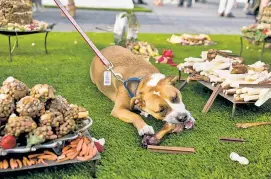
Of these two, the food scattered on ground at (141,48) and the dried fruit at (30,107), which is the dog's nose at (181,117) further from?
the food scattered on ground at (141,48)

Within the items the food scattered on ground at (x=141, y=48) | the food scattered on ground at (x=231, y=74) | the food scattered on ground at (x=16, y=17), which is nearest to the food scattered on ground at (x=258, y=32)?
the food scattered on ground at (x=231, y=74)

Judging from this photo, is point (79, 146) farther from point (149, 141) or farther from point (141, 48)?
point (141, 48)

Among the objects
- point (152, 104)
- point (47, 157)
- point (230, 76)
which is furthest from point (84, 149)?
point (230, 76)

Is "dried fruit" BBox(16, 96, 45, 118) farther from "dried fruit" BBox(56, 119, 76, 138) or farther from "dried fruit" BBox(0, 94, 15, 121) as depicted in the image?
"dried fruit" BBox(56, 119, 76, 138)

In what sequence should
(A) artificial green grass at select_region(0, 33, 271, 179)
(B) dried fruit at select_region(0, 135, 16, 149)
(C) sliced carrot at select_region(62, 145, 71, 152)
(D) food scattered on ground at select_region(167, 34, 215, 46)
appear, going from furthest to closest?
(D) food scattered on ground at select_region(167, 34, 215, 46), (A) artificial green grass at select_region(0, 33, 271, 179), (C) sliced carrot at select_region(62, 145, 71, 152), (B) dried fruit at select_region(0, 135, 16, 149)

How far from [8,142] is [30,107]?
0.29 meters

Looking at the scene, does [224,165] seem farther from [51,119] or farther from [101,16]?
[101,16]

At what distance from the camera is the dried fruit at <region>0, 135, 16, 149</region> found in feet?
8.55

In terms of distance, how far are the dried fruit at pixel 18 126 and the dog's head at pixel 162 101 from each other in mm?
1192

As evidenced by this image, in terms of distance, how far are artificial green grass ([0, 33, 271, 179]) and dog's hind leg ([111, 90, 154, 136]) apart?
0.06 m

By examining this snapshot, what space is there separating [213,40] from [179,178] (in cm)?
677

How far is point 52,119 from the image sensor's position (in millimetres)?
2809

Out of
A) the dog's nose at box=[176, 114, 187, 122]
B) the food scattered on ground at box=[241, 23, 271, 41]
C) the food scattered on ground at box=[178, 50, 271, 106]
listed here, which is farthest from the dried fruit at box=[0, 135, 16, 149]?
the food scattered on ground at box=[241, 23, 271, 41]

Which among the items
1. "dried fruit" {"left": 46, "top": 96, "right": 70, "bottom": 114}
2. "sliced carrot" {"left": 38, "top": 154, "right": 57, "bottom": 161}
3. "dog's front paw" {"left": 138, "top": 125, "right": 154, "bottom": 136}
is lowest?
"dog's front paw" {"left": 138, "top": 125, "right": 154, "bottom": 136}
